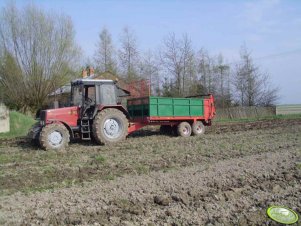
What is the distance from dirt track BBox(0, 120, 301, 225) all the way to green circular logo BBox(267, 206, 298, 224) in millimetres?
122

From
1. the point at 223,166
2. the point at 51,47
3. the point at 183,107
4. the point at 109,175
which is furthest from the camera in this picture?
the point at 51,47

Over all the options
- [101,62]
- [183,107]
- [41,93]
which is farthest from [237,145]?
[101,62]

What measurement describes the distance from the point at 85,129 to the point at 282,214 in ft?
28.1

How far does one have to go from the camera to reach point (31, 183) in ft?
23.0

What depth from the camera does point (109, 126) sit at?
12.9 m

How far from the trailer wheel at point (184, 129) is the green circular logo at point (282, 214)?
1006 centimetres

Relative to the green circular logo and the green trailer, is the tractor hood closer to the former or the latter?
the green trailer

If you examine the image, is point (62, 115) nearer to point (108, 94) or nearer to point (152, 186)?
point (108, 94)

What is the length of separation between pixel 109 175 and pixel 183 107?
8434mm

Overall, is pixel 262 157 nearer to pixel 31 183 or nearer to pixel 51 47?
pixel 31 183

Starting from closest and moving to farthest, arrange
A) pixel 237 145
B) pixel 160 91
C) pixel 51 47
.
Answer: pixel 237 145
pixel 51 47
pixel 160 91

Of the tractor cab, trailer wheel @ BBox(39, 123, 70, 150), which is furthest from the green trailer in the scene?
trailer wheel @ BBox(39, 123, 70, 150)

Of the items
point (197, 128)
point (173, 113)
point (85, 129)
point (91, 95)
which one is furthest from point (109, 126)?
point (197, 128)

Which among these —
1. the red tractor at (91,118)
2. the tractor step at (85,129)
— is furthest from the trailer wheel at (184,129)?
Answer: the tractor step at (85,129)
